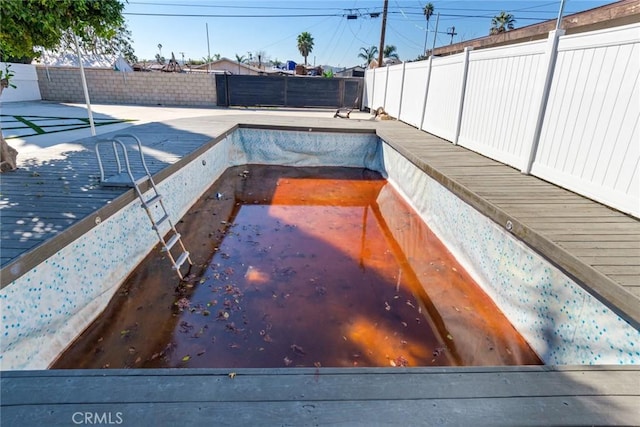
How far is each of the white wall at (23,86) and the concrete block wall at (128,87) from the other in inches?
10.4

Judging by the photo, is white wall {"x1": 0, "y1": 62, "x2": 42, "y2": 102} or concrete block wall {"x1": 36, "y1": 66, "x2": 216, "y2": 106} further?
concrete block wall {"x1": 36, "y1": 66, "x2": 216, "y2": 106}

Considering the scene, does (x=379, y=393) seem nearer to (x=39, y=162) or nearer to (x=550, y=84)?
(x=550, y=84)

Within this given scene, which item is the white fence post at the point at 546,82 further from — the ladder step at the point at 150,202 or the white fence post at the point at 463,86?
the ladder step at the point at 150,202

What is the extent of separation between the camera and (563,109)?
3656mm

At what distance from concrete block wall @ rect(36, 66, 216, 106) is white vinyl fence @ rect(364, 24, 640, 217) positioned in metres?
14.3

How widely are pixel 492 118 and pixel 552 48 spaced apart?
1.36 meters

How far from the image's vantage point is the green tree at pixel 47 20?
10.9 ft

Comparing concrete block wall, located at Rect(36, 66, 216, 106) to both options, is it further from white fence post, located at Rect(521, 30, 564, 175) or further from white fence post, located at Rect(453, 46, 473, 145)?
white fence post, located at Rect(521, 30, 564, 175)

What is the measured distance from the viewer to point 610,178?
3.13m

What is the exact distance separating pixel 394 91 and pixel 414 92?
2.33 meters

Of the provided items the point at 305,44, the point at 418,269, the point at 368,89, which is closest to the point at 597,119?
the point at 418,269

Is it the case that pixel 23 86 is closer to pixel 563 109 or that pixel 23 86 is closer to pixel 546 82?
pixel 546 82

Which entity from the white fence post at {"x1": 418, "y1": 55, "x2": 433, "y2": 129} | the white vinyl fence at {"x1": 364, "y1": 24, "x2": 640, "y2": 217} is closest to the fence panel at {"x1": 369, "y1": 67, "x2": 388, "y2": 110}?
the white fence post at {"x1": 418, "y1": 55, "x2": 433, "y2": 129}

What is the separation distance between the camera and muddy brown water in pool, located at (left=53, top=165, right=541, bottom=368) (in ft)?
9.23
